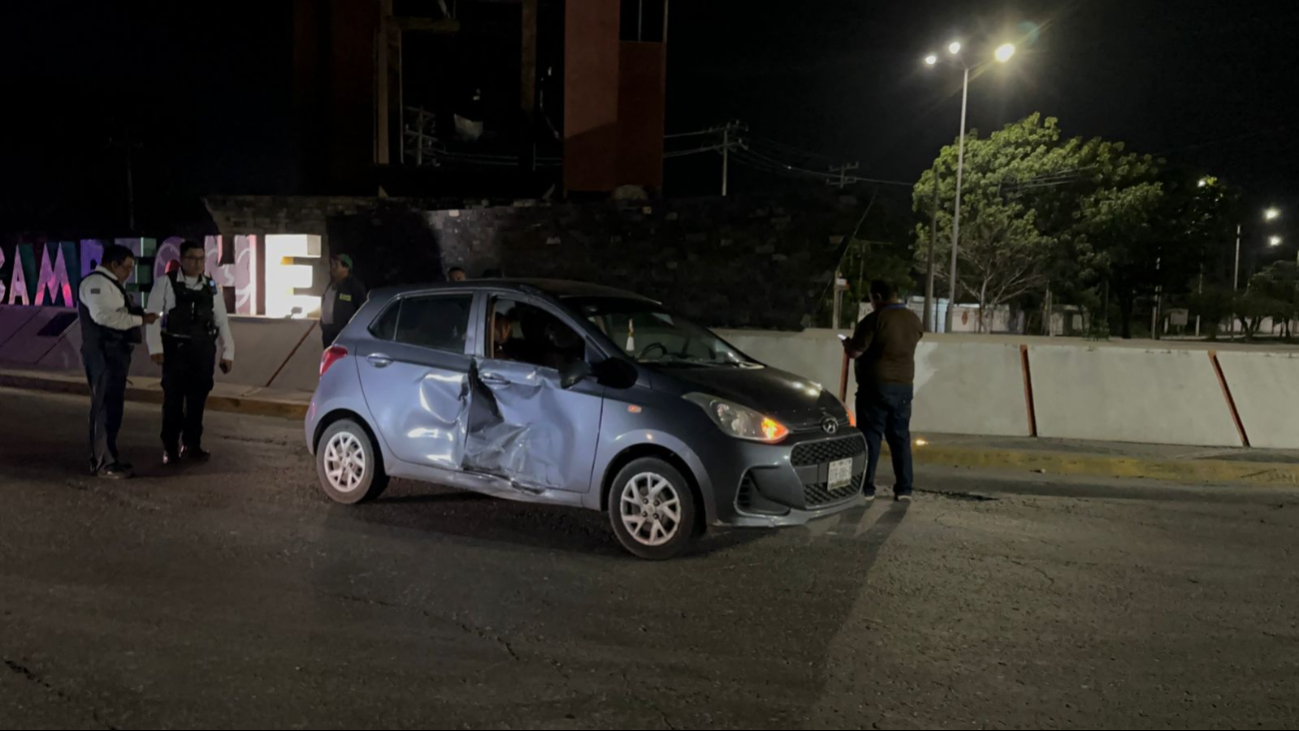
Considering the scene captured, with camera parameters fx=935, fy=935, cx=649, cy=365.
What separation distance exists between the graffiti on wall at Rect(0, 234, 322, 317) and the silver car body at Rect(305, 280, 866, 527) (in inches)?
414

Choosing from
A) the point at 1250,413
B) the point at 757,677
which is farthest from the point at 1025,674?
the point at 1250,413

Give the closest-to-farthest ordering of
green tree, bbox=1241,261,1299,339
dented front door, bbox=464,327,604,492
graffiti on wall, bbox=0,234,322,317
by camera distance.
Answer: dented front door, bbox=464,327,604,492 < graffiti on wall, bbox=0,234,322,317 < green tree, bbox=1241,261,1299,339

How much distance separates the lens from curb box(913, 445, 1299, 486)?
880cm

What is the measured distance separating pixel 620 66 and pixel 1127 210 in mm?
24695

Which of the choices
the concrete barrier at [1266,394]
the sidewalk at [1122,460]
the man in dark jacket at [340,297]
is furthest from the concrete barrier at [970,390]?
the man in dark jacket at [340,297]

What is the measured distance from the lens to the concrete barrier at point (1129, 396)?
1014 centimetres

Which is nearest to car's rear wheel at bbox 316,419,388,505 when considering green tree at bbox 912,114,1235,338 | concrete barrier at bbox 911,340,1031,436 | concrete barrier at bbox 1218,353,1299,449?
concrete barrier at bbox 911,340,1031,436

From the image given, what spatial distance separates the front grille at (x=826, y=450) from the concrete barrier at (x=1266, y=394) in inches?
253

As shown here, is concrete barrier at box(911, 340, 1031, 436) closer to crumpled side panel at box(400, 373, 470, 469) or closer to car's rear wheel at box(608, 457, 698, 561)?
car's rear wheel at box(608, 457, 698, 561)

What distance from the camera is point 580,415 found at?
18.7 ft

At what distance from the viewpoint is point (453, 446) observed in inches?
245

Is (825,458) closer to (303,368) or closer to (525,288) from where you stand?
(525,288)

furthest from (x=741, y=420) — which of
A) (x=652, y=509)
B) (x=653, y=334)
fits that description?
(x=653, y=334)

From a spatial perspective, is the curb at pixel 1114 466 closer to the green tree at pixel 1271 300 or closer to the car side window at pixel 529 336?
the car side window at pixel 529 336
